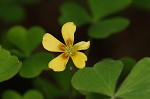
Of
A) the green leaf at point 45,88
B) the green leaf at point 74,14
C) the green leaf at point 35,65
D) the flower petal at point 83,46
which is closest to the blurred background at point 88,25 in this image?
the green leaf at point 74,14

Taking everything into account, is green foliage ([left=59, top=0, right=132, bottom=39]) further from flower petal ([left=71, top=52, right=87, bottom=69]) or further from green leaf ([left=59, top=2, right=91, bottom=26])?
flower petal ([left=71, top=52, right=87, bottom=69])

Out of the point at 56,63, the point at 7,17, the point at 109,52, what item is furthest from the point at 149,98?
the point at 7,17

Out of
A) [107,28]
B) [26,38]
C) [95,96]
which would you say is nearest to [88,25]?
[107,28]

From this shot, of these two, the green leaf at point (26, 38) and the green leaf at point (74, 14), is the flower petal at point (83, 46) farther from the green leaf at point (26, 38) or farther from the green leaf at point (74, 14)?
the green leaf at point (74, 14)

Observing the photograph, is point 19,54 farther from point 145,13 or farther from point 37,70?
point 145,13

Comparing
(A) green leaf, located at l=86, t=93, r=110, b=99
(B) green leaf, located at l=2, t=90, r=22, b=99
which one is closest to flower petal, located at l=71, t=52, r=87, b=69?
(A) green leaf, located at l=86, t=93, r=110, b=99
